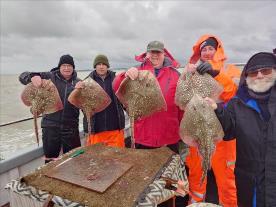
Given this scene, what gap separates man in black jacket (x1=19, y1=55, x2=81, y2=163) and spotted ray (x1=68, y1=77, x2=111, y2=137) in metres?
0.86

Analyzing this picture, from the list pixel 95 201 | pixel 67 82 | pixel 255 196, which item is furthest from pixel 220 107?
pixel 67 82

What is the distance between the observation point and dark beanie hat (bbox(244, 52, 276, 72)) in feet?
9.21

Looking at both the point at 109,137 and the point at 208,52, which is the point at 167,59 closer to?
the point at 208,52

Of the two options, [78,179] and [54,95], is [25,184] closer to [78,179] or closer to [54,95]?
[78,179]

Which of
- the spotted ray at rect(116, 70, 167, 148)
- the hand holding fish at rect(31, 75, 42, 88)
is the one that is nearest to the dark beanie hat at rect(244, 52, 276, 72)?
the spotted ray at rect(116, 70, 167, 148)

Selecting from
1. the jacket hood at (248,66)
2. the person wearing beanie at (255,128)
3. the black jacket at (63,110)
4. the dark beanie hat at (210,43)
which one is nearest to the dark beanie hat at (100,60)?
the black jacket at (63,110)

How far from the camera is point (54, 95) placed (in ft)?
13.2

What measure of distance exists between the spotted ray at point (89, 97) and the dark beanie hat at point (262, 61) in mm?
2240

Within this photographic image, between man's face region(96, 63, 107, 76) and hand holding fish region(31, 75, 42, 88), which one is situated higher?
man's face region(96, 63, 107, 76)

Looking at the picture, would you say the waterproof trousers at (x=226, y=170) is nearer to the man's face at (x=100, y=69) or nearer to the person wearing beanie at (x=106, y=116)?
the person wearing beanie at (x=106, y=116)

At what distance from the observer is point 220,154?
4.09 metres

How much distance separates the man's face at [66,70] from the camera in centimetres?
487

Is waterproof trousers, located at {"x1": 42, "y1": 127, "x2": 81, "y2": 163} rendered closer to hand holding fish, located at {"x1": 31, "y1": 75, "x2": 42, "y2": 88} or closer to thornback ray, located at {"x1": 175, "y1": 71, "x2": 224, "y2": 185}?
hand holding fish, located at {"x1": 31, "y1": 75, "x2": 42, "y2": 88}

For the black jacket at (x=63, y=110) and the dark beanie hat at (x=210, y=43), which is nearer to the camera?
the dark beanie hat at (x=210, y=43)
